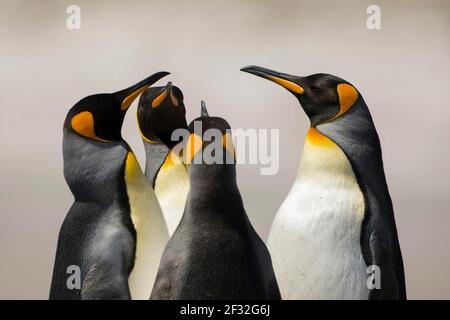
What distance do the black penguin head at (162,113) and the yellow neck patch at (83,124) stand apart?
2.28ft

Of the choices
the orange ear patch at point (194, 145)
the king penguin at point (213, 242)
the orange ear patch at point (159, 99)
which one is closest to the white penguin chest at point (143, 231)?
the king penguin at point (213, 242)

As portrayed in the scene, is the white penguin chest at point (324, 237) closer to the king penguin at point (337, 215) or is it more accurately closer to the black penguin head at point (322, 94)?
the king penguin at point (337, 215)

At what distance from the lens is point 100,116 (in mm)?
3215

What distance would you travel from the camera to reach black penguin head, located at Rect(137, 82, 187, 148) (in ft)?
12.6

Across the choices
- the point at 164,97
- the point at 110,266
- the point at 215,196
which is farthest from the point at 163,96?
the point at 215,196

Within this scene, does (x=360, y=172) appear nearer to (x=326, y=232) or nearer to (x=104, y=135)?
(x=326, y=232)

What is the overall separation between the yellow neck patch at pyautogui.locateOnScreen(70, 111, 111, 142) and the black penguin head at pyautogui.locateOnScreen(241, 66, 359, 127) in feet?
2.78

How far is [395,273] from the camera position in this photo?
3281 mm

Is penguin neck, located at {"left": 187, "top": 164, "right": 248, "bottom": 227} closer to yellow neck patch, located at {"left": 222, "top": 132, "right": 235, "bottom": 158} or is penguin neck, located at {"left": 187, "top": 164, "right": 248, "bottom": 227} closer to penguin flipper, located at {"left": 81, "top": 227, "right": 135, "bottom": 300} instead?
yellow neck patch, located at {"left": 222, "top": 132, "right": 235, "bottom": 158}

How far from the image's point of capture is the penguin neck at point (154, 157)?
3912mm

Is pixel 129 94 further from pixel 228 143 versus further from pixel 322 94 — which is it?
pixel 228 143
